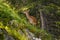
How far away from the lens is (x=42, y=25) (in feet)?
28.1

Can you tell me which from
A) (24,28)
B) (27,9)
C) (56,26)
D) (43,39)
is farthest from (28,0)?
(24,28)

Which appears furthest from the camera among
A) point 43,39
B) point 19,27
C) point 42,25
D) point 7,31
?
point 42,25

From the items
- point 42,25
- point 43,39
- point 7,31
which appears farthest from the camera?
point 42,25

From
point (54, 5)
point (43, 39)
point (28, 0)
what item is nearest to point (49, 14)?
point (54, 5)

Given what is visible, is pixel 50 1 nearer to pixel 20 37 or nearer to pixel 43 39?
pixel 43 39

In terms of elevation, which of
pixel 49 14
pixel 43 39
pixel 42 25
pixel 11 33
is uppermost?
pixel 49 14

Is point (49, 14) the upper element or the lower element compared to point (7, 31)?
upper

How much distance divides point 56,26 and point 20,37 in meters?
5.75

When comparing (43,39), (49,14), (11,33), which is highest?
(49,14)

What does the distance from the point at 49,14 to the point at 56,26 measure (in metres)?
0.66

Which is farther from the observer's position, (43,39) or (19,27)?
(43,39)

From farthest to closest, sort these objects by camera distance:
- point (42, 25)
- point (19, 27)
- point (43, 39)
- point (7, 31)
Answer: point (42, 25), point (43, 39), point (19, 27), point (7, 31)

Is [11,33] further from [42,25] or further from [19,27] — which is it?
[42,25]

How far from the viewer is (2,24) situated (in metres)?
3.19
